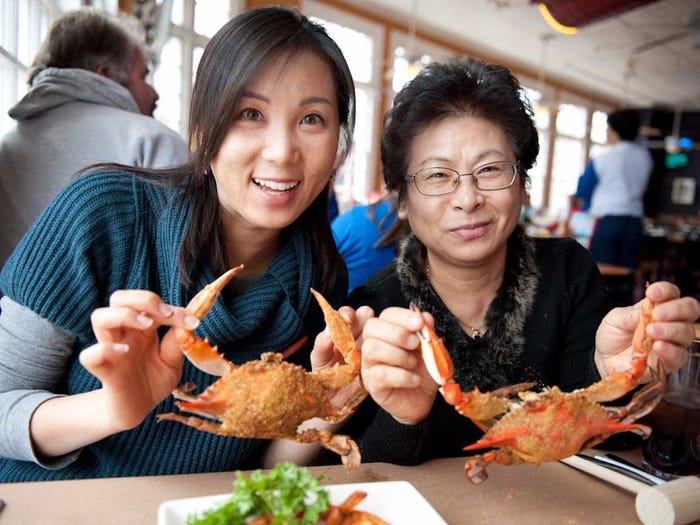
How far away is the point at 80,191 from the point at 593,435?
3.84ft

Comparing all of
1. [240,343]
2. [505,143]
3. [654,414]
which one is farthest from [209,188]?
[654,414]

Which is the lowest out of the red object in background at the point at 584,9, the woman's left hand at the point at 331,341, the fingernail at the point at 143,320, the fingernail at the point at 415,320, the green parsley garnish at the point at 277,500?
the green parsley garnish at the point at 277,500

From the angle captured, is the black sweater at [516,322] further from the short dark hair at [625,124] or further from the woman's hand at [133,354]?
the short dark hair at [625,124]

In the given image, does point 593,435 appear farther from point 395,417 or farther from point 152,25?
point 152,25

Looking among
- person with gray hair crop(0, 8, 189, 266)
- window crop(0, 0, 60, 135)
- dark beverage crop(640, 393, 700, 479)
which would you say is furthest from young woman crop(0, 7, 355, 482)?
window crop(0, 0, 60, 135)

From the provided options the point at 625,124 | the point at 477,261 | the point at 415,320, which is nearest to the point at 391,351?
the point at 415,320

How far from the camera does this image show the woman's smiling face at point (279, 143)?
49.8 inches

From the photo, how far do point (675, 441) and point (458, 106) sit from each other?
95cm

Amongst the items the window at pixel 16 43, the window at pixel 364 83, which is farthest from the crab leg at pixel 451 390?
the window at pixel 364 83

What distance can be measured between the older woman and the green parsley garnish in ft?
1.42

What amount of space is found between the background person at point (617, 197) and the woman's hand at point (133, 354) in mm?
6107

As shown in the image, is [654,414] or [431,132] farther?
[431,132]

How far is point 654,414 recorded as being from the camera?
131cm

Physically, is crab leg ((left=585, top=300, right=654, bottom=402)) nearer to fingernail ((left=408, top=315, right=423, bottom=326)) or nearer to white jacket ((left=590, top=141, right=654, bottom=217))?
fingernail ((left=408, top=315, right=423, bottom=326))
